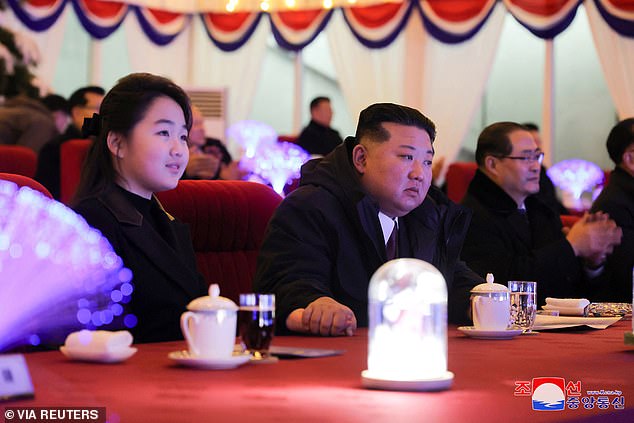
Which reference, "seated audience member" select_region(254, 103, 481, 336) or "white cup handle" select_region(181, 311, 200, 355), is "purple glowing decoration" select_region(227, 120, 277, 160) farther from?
"white cup handle" select_region(181, 311, 200, 355)

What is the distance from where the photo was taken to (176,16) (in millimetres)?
10078

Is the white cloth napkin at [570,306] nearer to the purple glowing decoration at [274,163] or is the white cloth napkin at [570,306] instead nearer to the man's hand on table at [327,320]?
the man's hand on table at [327,320]

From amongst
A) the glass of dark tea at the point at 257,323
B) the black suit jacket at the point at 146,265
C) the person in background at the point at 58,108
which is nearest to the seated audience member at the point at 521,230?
the black suit jacket at the point at 146,265

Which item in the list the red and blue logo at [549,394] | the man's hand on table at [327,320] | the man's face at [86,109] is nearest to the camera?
the red and blue logo at [549,394]

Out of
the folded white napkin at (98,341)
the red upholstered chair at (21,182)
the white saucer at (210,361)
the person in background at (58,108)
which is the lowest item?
the white saucer at (210,361)

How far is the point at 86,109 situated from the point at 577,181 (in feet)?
10.8

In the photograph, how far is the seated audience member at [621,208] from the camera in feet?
12.0

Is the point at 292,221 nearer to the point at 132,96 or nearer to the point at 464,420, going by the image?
the point at 132,96

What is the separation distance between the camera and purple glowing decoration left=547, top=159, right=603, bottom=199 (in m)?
6.99

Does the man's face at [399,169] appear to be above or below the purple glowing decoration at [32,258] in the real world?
above

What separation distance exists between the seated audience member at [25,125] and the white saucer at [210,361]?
473 centimetres

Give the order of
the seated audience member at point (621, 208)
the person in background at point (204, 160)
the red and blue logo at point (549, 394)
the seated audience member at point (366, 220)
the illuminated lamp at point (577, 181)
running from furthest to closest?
the illuminated lamp at point (577, 181)
the person in background at point (204, 160)
the seated audience member at point (621, 208)
the seated audience member at point (366, 220)
the red and blue logo at point (549, 394)

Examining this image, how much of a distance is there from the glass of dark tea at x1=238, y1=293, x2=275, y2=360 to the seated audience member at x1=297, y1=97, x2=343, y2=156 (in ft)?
21.6

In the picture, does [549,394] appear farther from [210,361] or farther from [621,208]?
[621,208]
